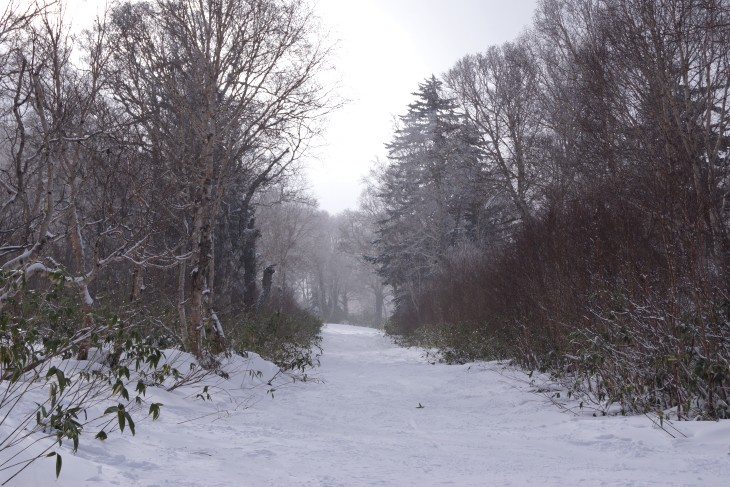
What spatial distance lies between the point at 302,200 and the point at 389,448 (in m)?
18.1

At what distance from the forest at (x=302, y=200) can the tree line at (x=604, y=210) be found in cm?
5

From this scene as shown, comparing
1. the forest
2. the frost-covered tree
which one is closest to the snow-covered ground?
the forest

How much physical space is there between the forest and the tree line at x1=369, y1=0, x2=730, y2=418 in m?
0.05

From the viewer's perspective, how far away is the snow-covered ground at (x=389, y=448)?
3.56 metres

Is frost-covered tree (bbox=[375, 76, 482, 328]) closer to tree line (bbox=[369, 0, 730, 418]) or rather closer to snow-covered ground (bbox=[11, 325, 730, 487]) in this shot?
tree line (bbox=[369, 0, 730, 418])

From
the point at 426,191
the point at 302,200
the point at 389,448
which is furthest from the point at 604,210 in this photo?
the point at 426,191

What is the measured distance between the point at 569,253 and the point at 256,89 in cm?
586

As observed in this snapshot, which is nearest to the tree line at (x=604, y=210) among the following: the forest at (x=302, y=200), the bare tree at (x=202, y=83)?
the forest at (x=302, y=200)

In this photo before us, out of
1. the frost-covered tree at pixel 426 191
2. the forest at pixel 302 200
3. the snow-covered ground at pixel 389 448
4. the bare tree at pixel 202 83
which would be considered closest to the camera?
the snow-covered ground at pixel 389 448

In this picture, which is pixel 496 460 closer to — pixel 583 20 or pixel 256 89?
pixel 256 89

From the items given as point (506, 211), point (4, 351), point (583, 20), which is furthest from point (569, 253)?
point (506, 211)

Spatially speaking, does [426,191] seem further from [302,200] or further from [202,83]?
[202,83]

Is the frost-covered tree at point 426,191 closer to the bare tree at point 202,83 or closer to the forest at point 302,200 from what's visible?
the forest at point 302,200

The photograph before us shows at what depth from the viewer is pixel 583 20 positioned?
16.9m
